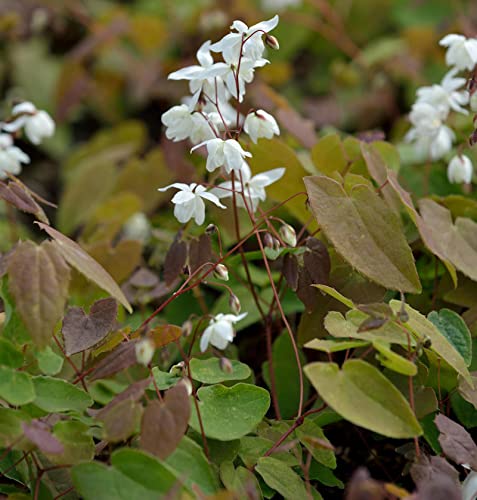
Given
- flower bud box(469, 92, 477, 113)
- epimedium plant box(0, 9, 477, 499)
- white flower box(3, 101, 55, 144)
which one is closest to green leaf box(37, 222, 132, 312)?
epimedium plant box(0, 9, 477, 499)

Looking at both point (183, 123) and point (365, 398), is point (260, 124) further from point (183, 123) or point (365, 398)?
point (365, 398)

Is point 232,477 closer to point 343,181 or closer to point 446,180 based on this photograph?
point 343,181

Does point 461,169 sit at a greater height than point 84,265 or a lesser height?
lesser

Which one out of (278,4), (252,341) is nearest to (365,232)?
(252,341)

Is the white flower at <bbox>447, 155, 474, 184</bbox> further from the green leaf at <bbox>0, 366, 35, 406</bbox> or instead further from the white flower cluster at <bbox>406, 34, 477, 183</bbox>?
the green leaf at <bbox>0, 366, 35, 406</bbox>

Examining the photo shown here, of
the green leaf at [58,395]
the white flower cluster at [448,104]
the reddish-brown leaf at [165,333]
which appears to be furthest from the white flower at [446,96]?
the green leaf at [58,395]

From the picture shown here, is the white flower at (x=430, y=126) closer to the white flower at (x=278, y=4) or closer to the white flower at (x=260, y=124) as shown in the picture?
the white flower at (x=260, y=124)
